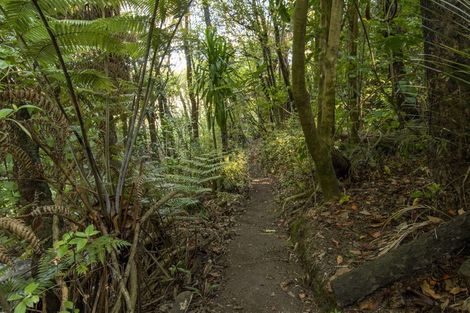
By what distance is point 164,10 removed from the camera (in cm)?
231

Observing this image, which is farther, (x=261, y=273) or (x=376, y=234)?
(x=261, y=273)

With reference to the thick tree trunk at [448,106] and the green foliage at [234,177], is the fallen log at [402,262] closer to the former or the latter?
the thick tree trunk at [448,106]

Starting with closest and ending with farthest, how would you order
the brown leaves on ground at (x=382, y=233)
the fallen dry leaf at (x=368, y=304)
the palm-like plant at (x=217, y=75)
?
the brown leaves on ground at (x=382, y=233)
the fallen dry leaf at (x=368, y=304)
the palm-like plant at (x=217, y=75)

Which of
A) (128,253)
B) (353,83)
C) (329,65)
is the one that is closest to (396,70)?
(353,83)

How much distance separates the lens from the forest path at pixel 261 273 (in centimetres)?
255

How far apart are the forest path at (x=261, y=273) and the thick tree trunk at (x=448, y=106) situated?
54.4 inches

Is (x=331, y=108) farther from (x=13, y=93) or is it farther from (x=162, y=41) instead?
(x=13, y=93)

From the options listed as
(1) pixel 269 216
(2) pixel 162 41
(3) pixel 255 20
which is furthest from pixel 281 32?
(2) pixel 162 41

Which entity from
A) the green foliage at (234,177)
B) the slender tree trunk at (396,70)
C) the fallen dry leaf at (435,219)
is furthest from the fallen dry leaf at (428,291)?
the green foliage at (234,177)

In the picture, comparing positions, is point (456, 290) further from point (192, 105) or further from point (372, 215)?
point (192, 105)

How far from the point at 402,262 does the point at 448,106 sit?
0.98 meters

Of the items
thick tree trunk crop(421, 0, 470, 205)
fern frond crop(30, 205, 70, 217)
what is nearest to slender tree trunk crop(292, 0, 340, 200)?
thick tree trunk crop(421, 0, 470, 205)

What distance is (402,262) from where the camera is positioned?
77.2 inches

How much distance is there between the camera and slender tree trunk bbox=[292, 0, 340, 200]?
2.79 meters
